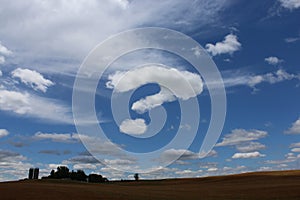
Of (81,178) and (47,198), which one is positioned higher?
(81,178)

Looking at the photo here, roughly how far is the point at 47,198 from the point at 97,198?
19.3 ft

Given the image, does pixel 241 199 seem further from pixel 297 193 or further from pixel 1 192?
pixel 1 192

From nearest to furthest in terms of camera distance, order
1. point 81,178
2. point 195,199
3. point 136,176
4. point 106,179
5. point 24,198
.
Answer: point 24,198, point 195,199, point 81,178, point 106,179, point 136,176

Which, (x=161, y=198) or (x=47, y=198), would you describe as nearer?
(x=47, y=198)

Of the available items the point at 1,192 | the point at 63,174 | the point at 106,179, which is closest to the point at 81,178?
the point at 63,174

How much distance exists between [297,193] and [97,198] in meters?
28.7

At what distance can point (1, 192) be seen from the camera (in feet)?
155

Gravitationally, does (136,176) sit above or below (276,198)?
above

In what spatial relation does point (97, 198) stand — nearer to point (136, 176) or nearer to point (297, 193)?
point (297, 193)

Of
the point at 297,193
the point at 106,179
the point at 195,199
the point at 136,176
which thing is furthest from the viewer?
the point at 136,176

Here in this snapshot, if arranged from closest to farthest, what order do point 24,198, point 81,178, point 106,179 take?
point 24,198, point 81,178, point 106,179

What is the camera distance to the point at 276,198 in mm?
47125

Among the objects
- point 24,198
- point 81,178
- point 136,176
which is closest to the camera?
point 24,198

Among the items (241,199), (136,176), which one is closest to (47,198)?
(241,199)
